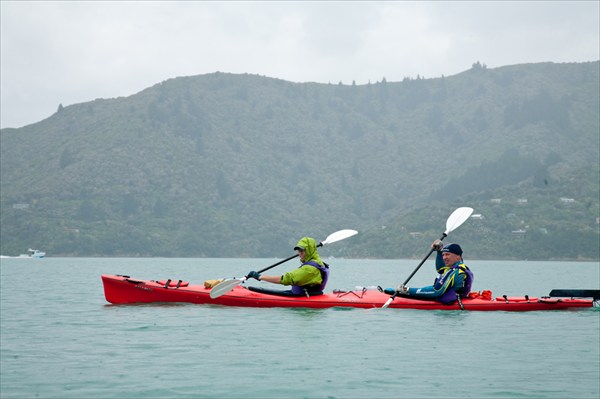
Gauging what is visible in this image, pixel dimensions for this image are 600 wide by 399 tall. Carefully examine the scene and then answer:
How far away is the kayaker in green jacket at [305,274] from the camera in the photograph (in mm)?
22453

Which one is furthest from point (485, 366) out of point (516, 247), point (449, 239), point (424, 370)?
point (449, 239)

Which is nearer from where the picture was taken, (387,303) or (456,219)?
(387,303)

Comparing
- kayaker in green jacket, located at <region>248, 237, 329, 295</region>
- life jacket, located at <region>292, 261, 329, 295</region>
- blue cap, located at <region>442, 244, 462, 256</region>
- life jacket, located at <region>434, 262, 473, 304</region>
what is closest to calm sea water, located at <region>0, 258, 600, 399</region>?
life jacket, located at <region>434, 262, 473, 304</region>

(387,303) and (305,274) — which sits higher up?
(305,274)

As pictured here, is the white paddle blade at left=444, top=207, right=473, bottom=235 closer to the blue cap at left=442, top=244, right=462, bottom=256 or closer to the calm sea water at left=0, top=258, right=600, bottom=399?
the blue cap at left=442, top=244, right=462, bottom=256

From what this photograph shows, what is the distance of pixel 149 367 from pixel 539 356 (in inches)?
299

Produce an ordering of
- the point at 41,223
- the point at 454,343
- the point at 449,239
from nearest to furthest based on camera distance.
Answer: the point at 454,343
the point at 449,239
the point at 41,223

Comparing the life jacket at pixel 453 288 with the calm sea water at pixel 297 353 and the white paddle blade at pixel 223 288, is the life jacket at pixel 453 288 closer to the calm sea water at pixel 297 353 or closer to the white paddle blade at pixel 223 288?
the calm sea water at pixel 297 353

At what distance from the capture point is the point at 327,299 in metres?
22.6

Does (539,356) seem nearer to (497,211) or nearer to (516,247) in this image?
(516,247)

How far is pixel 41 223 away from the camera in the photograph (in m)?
199

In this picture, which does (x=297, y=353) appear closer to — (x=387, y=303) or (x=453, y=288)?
(x=387, y=303)

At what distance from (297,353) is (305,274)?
6.35 metres

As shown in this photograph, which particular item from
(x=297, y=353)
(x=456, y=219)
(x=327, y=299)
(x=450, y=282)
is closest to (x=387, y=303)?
(x=327, y=299)
